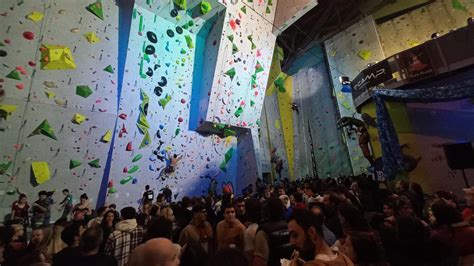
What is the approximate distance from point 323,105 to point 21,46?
45.2 ft

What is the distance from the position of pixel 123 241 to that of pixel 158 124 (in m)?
6.28

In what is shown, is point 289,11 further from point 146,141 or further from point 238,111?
point 146,141

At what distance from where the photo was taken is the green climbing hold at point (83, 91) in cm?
675

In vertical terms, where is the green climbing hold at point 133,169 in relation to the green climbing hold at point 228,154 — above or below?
below

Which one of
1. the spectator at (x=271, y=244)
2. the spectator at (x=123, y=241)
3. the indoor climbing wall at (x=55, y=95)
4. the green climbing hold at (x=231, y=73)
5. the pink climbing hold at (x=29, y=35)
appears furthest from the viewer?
the green climbing hold at (x=231, y=73)

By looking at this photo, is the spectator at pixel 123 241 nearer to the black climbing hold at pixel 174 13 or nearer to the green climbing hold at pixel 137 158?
the green climbing hold at pixel 137 158

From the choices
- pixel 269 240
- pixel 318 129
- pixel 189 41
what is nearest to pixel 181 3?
pixel 189 41

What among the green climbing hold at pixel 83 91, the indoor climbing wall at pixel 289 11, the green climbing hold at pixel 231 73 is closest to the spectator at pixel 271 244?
the green climbing hold at pixel 83 91

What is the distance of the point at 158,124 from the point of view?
27.8 feet

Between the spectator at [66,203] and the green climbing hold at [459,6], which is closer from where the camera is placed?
the spectator at [66,203]

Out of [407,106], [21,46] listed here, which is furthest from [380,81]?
[21,46]

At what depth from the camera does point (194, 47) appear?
10.1m

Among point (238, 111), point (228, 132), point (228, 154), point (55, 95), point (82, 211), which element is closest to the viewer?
point (82, 211)

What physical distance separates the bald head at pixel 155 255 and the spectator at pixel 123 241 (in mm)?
1451
